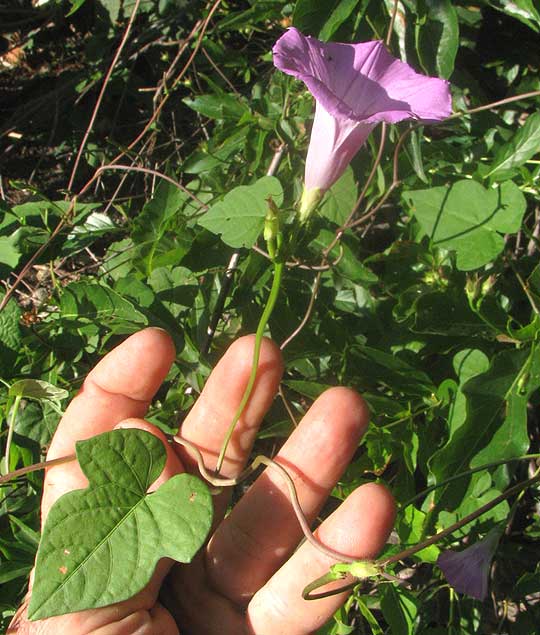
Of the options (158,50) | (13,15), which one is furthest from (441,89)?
(13,15)

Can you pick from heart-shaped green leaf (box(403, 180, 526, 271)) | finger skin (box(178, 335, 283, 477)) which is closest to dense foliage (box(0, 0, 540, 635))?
heart-shaped green leaf (box(403, 180, 526, 271))

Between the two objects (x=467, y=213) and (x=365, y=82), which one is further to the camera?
(x=467, y=213)

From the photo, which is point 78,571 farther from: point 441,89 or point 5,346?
point 441,89

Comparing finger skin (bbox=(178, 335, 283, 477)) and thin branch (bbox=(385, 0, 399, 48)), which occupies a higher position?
thin branch (bbox=(385, 0, 399, 48))

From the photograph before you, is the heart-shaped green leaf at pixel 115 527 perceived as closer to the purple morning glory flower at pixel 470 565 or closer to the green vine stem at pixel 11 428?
the green vine stem at pixel 11 428

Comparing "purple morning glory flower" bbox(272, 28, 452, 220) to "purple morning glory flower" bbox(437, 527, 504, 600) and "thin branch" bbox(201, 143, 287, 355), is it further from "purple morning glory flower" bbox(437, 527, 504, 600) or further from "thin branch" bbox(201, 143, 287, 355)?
"purple morning glory flower" bbox(437, 527, 504, 600)

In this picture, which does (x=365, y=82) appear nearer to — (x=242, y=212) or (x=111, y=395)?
(x=242, y=212)

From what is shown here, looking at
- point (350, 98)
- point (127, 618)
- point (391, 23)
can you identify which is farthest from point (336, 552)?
point (391, 23)

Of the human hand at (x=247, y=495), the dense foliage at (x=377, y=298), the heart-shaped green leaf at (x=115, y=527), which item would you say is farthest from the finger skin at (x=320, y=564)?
the heart-shaped green leaf at (x=115, y=527)
